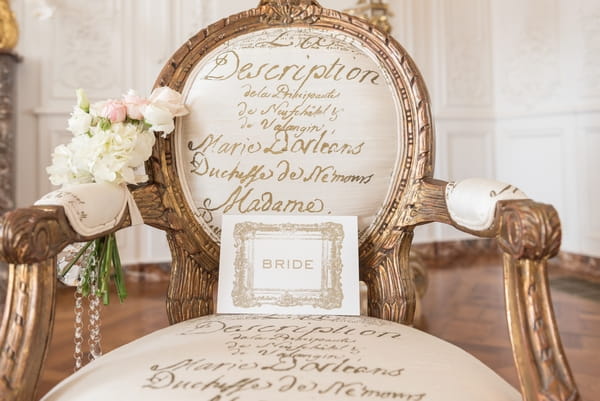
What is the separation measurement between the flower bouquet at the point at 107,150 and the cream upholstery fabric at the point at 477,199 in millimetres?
500

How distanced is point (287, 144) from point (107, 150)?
321 mm

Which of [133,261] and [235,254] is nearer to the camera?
[235,254]

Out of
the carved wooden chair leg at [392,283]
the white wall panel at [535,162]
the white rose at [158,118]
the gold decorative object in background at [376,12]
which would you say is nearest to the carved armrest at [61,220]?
the white rose at [158,118]

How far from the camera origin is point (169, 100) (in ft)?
2.74

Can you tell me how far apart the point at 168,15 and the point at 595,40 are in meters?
2.75

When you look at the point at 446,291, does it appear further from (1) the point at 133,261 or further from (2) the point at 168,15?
(2) the point at 168,15

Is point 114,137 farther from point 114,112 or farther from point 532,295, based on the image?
point 532,295

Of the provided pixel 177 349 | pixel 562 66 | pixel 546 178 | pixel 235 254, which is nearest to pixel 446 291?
pixel 546 178

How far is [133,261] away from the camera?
3.02 meters

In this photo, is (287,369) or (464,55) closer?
(287,369)

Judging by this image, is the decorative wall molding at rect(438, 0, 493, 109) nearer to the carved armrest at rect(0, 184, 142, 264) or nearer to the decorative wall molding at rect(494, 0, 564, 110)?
the decorative wall molding at rect(494, 0, 564, 110)

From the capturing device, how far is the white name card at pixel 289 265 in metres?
0.81

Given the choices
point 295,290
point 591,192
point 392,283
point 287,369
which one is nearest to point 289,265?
point 295,290

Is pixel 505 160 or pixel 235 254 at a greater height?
pixel 505 160
